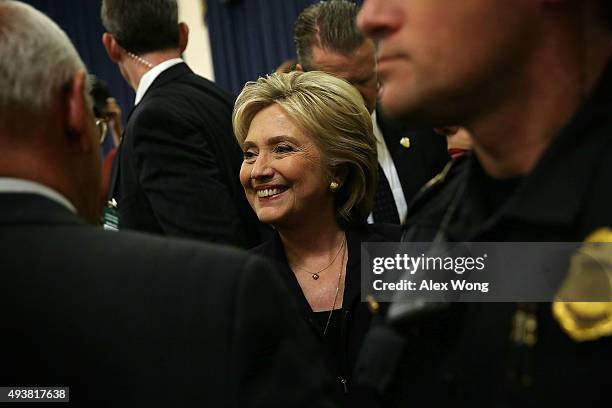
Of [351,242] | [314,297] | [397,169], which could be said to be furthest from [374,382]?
[397,169]

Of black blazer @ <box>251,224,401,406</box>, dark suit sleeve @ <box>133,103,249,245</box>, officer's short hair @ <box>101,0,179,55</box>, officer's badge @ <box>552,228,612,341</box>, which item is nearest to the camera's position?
officer's badge @ <box>552,228,612,341</box>

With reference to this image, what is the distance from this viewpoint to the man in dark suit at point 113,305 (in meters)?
0.96

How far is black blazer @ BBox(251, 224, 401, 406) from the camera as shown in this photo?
190 centimetres

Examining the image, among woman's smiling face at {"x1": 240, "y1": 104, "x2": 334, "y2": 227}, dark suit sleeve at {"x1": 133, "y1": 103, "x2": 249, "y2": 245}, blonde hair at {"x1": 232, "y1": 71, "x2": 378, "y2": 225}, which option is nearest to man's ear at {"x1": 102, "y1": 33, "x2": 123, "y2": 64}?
dark suit sleeve at {"x1": 133, "y1": 103, "x2": 249, "y2": 245}

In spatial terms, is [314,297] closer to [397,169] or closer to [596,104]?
[397,169]

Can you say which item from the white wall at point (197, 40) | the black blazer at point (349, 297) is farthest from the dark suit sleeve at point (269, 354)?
the white wall at point (197, 40)

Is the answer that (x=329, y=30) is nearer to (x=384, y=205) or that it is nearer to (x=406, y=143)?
(x=406, y=143)

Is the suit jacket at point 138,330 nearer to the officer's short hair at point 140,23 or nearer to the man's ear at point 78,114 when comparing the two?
the man's ear at point 78,114

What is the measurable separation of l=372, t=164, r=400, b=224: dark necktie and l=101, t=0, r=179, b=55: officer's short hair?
2.79ft

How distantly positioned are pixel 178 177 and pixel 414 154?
86 centimetres

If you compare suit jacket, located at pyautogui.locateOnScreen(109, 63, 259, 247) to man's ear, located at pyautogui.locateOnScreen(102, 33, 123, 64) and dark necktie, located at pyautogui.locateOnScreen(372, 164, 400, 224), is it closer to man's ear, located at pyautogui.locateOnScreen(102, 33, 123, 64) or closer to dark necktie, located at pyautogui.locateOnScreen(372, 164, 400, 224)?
man's ear, located at pyautogui.locateOnScreen(102, 33, 123, 64)

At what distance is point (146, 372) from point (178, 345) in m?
0.05

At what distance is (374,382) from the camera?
3.57 feet

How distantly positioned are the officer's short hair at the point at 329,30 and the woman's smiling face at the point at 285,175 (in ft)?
2.16
